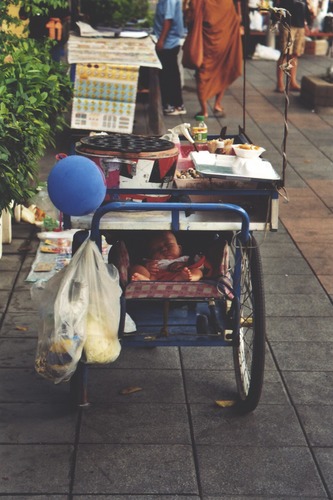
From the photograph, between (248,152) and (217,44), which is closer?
(248,152)

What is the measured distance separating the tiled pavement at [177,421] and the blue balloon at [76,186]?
113 cm

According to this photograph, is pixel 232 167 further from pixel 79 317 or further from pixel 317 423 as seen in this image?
pixel 317 423

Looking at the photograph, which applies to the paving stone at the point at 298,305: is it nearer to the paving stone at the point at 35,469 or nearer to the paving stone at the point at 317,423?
the paving stone at the point at 317,423

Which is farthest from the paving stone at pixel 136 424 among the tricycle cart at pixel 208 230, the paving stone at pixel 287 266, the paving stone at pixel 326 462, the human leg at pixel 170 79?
the human leg at pixel 170 79

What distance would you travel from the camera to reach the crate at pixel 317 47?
66.9 ft

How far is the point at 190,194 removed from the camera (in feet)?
14.7

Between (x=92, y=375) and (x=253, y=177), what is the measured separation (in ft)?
5.00

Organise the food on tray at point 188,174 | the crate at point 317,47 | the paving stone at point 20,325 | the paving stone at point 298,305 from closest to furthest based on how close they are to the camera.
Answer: the food on tray at point 188,174 < the paving stone at point 20,325 < the paving stone at point 298,305 < the crate at point 317,47

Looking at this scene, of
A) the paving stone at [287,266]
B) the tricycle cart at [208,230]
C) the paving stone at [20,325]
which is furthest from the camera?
the paving stone at [287,266]

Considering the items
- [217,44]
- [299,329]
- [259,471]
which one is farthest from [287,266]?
[217,44]

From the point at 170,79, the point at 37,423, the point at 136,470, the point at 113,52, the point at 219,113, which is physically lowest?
the point at 219,113

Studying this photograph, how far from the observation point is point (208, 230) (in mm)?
4441

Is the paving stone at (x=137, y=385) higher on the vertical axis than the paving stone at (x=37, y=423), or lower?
lower

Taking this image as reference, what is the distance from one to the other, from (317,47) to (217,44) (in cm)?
869
